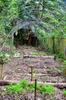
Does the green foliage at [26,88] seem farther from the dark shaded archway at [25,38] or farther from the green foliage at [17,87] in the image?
the dark shaded archway at [25,38]

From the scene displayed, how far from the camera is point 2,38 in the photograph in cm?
947

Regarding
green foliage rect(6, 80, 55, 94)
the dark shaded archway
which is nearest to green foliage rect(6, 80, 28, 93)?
green foliage rect(6, 80, 55, 94)

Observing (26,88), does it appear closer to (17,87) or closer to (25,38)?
(17,87)

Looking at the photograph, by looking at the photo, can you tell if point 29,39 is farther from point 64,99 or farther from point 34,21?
point 64,99

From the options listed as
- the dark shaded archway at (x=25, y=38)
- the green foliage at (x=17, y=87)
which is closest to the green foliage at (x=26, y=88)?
the green foliage at (x=17, y=87)

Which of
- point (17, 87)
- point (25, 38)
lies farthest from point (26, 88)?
point (25, 38)

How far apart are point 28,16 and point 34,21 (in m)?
0.50

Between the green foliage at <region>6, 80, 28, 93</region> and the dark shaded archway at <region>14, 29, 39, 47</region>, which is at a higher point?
the green foliage at <region>6, 80, 28, 93</region>

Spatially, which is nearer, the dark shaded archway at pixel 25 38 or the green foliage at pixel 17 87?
the green foliage at pixel 17 87

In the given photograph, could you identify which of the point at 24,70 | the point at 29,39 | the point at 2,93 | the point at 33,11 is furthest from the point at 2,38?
the point at 29,39

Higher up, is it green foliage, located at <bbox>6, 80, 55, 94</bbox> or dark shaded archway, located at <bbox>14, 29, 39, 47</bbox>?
green foliage, located at <bbox>6, 80, 55, 94</bbox>

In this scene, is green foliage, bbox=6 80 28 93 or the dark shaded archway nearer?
green foliage, bbox=6 80 28 93

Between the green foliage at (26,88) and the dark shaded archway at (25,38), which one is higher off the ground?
the green foliage at (26,88)

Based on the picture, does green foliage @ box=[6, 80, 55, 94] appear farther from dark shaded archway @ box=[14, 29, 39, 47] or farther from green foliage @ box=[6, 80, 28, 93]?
dark shaded archway @ box=[14, 29, 39, 47]
